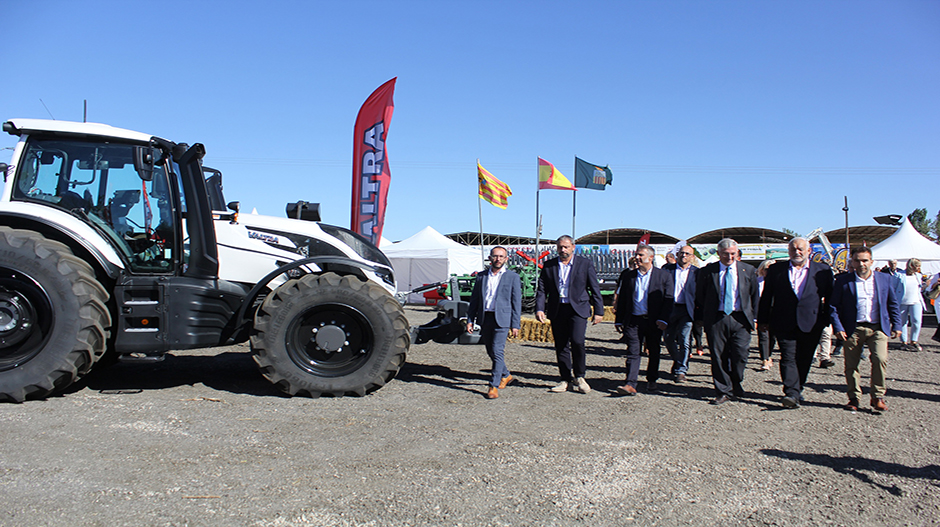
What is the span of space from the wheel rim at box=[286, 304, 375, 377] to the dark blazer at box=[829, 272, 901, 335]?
4768 millimetres

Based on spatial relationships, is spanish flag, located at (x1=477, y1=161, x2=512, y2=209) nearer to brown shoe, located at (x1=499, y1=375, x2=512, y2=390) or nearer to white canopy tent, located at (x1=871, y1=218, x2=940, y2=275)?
brown shoe, located at (x1=499, y1=375, x2=512, y2=390)

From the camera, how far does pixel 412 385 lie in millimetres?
6535

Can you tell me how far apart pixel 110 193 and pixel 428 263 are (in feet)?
59.3

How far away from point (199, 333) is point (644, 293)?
189 inches

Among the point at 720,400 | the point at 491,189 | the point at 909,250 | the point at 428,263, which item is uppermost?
the point at 491,189

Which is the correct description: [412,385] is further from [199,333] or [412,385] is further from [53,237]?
[53,237]

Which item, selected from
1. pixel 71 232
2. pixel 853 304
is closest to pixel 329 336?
pixel 71 232

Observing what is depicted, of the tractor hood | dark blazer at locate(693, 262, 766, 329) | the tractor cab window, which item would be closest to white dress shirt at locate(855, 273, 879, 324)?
dark blazer at locate(693, 262, 766, 329)

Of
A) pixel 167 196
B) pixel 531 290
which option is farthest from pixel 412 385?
pixel 531 290

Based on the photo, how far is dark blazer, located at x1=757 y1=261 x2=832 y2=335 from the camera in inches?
230

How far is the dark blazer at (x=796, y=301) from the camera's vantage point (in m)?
5.85

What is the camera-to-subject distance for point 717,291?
19.9 ft

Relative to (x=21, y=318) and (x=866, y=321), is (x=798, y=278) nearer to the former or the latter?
(x=866, y=321)

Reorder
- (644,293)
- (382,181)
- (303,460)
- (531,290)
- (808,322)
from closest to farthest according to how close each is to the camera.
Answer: (303,460), (808,322), (644,293), (382,181), (531,290)
